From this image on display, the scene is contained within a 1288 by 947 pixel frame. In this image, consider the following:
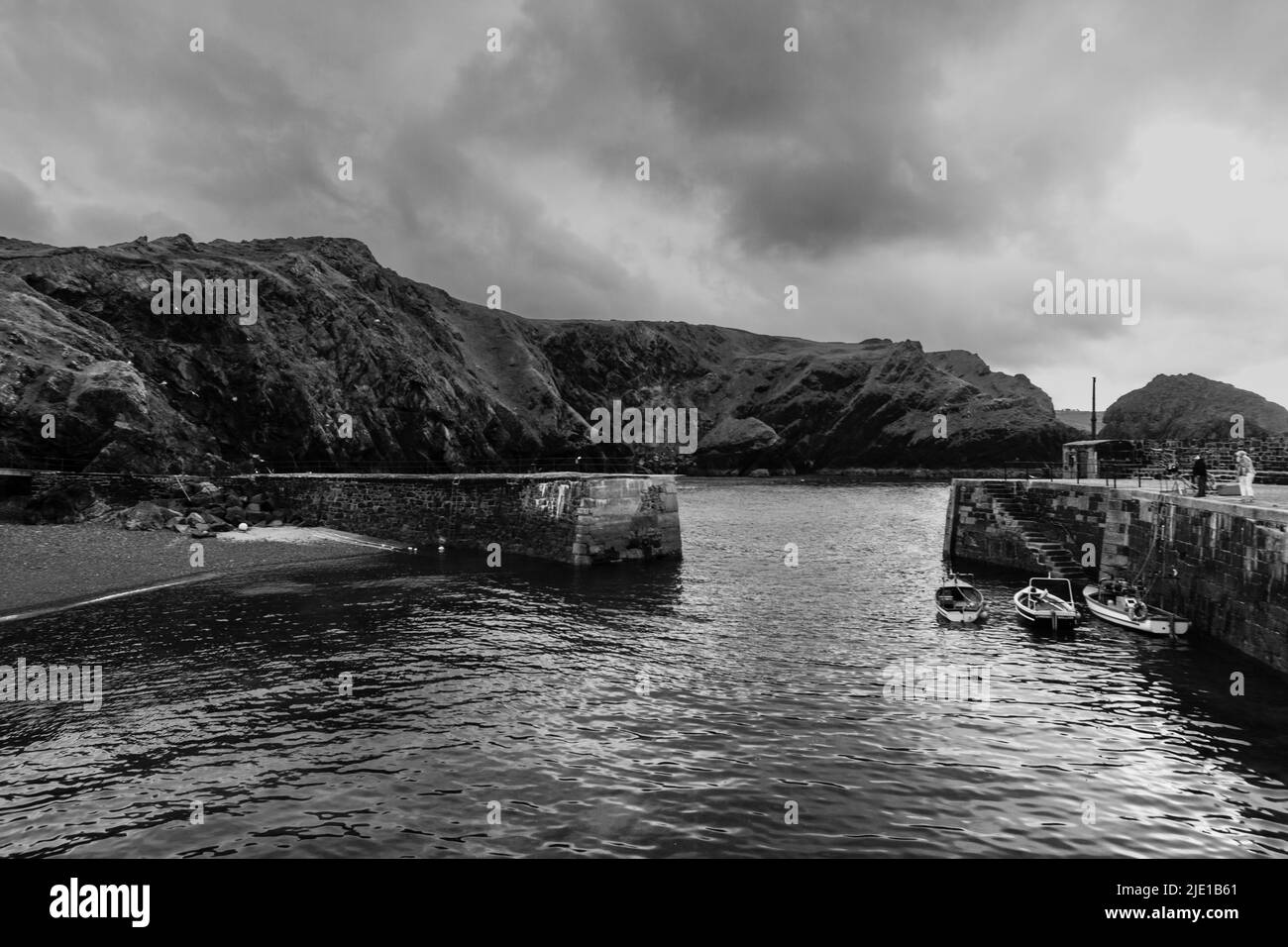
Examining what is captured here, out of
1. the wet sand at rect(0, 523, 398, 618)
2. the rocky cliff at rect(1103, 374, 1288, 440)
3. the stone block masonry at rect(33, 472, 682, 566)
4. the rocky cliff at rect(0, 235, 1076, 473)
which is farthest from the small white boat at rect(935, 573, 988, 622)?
the rocky cliff at rect(1103, 374, 1288, 440)

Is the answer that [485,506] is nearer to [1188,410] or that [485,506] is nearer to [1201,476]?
[1201,476]

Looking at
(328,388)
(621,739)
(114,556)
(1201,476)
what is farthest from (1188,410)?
(114,556)

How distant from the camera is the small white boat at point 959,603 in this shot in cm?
2291

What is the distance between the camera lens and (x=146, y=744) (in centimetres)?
1274

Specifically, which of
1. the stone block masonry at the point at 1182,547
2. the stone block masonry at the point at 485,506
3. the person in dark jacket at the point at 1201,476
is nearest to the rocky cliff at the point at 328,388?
the stone block masonry at the point at 485,506

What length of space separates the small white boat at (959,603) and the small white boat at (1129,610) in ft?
11.7

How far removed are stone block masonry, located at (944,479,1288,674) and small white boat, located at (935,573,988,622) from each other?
5.73m

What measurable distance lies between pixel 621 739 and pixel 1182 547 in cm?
2020

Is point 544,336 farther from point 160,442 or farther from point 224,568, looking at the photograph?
point 224,568

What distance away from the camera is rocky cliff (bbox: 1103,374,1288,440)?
6171 inches

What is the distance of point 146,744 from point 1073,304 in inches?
1321

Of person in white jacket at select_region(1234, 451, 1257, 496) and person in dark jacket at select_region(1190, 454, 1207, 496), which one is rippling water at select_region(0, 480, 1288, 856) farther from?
person in white jacket at select_region(1234, 451, 1257, 496)

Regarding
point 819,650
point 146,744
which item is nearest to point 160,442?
point 146,744
